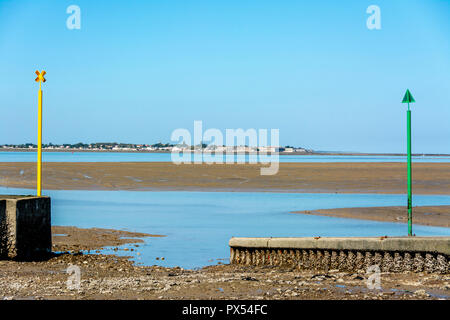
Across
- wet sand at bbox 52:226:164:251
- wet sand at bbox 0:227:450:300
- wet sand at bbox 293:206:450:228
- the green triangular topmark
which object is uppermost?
the green triangular topmark

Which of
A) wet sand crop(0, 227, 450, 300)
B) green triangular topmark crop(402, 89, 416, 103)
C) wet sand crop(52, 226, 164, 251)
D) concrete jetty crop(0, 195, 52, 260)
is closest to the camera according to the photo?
wet sand crop(0, 227, 450, 300)

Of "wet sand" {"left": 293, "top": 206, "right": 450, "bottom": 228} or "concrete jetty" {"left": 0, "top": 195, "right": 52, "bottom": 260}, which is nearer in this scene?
"concrete jetty" {"left": 0, "top": 195, "right": 52, "bottom": 260}

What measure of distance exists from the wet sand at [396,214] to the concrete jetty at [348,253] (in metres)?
9.94

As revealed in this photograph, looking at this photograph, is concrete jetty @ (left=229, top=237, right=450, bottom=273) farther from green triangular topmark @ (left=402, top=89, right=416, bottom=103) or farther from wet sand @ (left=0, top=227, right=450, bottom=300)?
green triangular topmark @ (left=402, top=89, right=416, bottom=103)

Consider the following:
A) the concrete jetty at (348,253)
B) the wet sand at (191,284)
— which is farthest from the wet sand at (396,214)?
the wet sand at (191,284)

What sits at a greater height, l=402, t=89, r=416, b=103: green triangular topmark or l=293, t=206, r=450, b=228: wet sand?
l=402, t=89, r=416, b=103: green triangular topmark

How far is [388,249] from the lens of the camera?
41.0ft

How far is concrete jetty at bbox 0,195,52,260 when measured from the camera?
13633mm

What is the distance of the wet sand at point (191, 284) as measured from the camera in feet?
30.3

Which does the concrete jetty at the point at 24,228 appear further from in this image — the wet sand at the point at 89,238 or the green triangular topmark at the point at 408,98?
the green triangular topmark at the point at 408,98

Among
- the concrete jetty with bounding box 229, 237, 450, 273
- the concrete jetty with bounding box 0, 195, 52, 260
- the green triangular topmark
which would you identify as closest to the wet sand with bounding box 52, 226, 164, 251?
the concrete jetty with bounding box 0, 195, 52, 260

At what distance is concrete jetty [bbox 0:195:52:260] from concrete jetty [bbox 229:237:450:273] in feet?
15.7

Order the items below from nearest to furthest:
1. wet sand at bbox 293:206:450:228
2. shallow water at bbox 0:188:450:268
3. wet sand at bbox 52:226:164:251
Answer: wet sand at bbox 52:226:164:251 → shallow water at bbox 0:188:450:268 → wet sand at bbox 293:206:450:228
